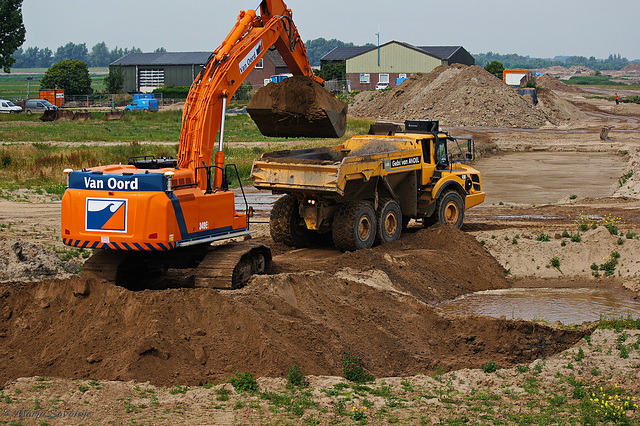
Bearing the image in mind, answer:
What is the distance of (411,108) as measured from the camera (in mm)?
59438

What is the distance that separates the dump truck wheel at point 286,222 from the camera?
631 inches

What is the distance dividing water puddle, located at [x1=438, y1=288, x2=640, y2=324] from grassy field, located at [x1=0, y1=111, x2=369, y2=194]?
47.3 ft

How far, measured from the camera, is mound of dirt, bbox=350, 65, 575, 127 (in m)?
55.2

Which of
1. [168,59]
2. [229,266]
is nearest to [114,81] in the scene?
[168,59]

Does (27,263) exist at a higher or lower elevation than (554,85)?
lower

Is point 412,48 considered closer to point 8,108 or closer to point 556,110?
point 556,110

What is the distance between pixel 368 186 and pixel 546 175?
17363mm

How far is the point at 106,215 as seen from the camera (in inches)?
415

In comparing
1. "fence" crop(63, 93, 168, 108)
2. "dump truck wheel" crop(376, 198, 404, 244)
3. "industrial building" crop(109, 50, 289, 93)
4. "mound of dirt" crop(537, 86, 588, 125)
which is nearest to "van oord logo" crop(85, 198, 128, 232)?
"dump truck wheel" crop(376, 198, 404, 244)

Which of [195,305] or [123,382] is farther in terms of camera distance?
[195,305]

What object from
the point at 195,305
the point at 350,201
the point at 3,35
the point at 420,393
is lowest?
the point at 420,393

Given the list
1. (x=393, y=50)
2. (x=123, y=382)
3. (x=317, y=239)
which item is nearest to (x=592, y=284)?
(x=317, y=239)

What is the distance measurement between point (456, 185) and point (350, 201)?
4.06m

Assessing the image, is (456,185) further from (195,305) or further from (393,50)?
(393,50)
